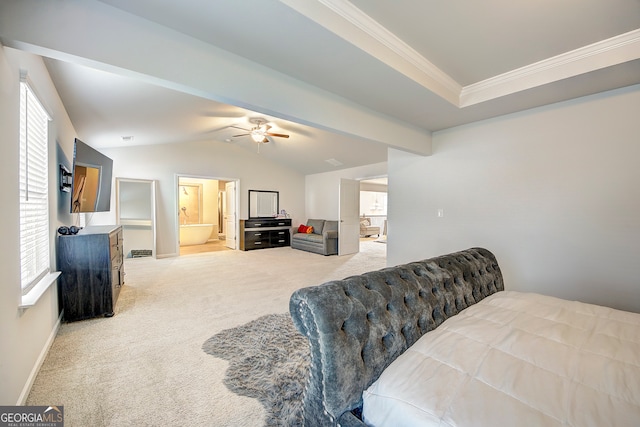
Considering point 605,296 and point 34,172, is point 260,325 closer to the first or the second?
point 34,172

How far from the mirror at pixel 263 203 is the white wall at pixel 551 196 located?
509 centimetres

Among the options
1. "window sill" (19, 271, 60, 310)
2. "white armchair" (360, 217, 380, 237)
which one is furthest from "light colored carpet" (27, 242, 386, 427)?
"white armchair" (360, 217, 380, 237)

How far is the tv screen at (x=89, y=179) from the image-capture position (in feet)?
9.00

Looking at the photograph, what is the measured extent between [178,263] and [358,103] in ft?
16.1

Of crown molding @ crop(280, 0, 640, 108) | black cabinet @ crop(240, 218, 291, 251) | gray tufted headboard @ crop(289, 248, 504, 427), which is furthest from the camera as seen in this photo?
black cabinet @ crop(240, 218, 291, 251)

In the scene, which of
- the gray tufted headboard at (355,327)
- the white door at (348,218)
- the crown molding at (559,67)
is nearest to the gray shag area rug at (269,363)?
the gray tufted headboard at (355,327)

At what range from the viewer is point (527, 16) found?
1767 millimetres

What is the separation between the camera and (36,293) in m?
1.88

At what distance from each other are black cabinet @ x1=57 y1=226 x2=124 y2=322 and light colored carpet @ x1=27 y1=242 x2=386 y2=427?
14cm

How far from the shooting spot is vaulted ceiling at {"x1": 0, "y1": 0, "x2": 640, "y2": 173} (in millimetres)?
1495

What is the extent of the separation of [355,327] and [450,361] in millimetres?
394

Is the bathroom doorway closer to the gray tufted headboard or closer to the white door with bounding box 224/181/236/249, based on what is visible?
the white door with bounding box 224/181/236/249

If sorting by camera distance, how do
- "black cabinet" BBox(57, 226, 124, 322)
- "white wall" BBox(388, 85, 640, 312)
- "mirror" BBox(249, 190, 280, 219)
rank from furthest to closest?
"mirror" BBox(249, 190, 280, 219) < "black cabinet" BBox(57, 226, 124, 322) < "white wall" BBox(388, 85, 640, 312)

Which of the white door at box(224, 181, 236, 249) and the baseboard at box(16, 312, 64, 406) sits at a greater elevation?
the white door at box(224, 181, 236, 249)
